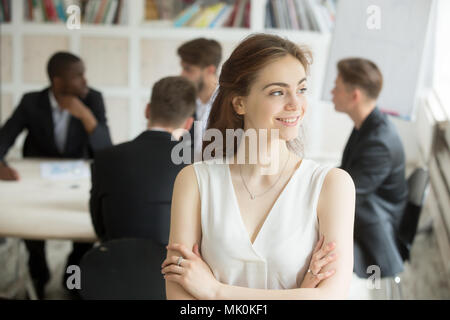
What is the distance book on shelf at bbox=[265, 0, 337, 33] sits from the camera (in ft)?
12.4

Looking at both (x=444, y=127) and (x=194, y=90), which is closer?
(x=194, y=90)

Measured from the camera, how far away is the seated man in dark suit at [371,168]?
6.67ft

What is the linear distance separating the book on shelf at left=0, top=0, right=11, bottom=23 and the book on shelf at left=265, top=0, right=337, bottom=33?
2.22 m

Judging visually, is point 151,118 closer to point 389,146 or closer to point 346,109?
point 346,109

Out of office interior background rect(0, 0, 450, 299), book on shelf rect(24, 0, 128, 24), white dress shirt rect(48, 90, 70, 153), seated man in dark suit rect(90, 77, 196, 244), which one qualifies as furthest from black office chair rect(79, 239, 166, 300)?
book on shelf rect(24, 0, 128, 24)

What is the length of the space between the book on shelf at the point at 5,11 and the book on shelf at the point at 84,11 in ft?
0.47

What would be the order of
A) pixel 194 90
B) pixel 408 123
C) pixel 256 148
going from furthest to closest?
pixel 408 123 < pixel 194 90 < pixel 256 148

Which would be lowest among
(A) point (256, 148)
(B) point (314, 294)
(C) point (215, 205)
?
(B) point (314, 294)

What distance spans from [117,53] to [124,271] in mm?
3021

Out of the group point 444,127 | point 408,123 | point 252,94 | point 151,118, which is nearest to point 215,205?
point 252,94

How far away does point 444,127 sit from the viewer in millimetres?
3010

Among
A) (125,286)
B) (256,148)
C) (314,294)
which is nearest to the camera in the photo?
(314,294)

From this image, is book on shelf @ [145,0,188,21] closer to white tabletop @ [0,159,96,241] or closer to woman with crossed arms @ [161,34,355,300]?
white tabletop @ [0,159,96,241]

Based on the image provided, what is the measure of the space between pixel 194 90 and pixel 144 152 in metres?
0.32
